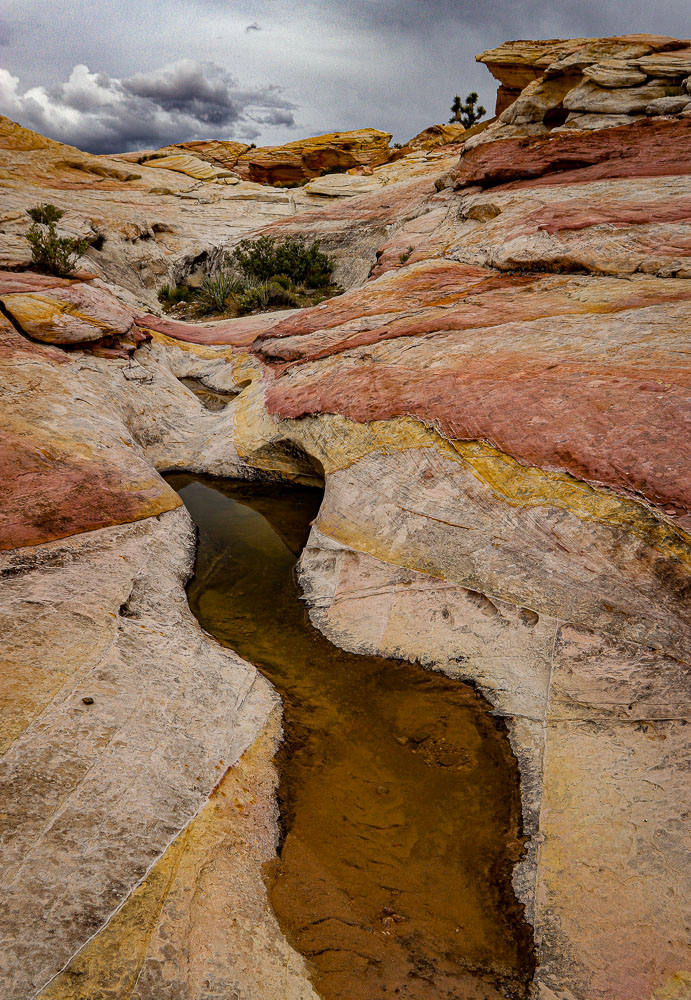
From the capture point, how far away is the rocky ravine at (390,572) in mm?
2408

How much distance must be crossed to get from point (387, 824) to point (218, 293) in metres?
16.4

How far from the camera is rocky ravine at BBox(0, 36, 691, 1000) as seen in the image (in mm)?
2408

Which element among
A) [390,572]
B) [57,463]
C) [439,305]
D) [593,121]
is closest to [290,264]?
[593,121]

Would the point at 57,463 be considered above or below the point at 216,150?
below

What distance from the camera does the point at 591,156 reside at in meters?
9.41

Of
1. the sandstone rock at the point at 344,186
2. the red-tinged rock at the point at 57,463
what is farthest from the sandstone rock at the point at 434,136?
the red-tinged rock at the point at 57,463

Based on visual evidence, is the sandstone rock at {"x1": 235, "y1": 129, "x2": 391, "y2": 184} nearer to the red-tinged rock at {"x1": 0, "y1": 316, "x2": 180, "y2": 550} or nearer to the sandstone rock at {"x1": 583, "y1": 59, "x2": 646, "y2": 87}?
the sandstone rock at {"x1": 583, "y1": 59, "x2": 646, "y2": 87}

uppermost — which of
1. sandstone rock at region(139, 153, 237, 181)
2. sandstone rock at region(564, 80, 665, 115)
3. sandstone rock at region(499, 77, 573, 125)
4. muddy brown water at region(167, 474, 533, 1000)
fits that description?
sandstone rock at region(139, 153, 237, 181)

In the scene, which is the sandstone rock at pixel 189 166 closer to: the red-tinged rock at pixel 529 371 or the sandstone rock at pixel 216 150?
the sandstone rock at pixel 216 150

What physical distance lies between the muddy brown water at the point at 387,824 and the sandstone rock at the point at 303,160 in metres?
34.7

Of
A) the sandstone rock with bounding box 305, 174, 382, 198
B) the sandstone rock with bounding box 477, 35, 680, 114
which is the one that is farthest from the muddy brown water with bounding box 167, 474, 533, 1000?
the sandstone rock with bounding box 305, 174, 382, 198

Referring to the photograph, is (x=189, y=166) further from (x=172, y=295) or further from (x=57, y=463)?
(x=57, y=463)

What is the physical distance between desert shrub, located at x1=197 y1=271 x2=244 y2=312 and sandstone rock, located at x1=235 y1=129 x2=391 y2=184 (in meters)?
19.2

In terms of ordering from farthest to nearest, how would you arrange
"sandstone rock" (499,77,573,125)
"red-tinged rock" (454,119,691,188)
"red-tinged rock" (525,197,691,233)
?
1. "sandstone rock" (499,77,573,125)
2. "red-tinged rock" (454,119,691,188)
3. "red-tinged rock" (525,197,691,233)
